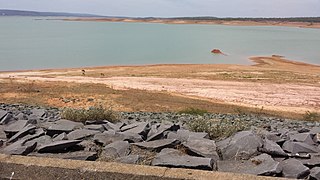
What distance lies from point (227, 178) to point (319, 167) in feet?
3.88

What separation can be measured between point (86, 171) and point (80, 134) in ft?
4.71

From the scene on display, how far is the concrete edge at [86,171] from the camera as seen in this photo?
3.41 meters

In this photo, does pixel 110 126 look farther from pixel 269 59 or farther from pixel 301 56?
pixel 301 56

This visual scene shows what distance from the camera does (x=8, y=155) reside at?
3.81m

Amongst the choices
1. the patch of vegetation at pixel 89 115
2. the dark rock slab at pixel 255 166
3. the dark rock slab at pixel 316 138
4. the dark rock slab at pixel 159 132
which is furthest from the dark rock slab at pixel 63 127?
the dark rock slab at pixel 316 138

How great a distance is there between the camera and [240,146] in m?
4.42

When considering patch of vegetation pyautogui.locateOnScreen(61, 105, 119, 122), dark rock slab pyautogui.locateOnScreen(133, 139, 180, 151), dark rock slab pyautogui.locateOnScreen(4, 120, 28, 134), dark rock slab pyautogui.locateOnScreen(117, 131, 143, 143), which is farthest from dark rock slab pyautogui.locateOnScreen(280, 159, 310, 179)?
dark rock slab pyautogui.locateOnScreen(4, 120, 28, 134)

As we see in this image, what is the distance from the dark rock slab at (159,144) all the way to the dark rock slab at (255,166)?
0.73 m

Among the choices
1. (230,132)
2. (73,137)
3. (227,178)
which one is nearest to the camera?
(227,178)

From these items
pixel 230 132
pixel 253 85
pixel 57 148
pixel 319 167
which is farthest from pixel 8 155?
pixel 253 85

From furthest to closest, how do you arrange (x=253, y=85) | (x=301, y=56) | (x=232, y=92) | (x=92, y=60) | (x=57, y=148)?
1. (x=301, y=56)
2. (x=92, y=60)
3. (x=253, y=85)
4. (x=232, y=92)
5. (x=57, y=148)

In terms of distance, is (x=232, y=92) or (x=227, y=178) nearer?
(x=227, y=178)

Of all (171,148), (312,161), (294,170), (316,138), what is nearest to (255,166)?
(294,170)

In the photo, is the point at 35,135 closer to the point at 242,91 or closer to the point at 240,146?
the point at 240,146
